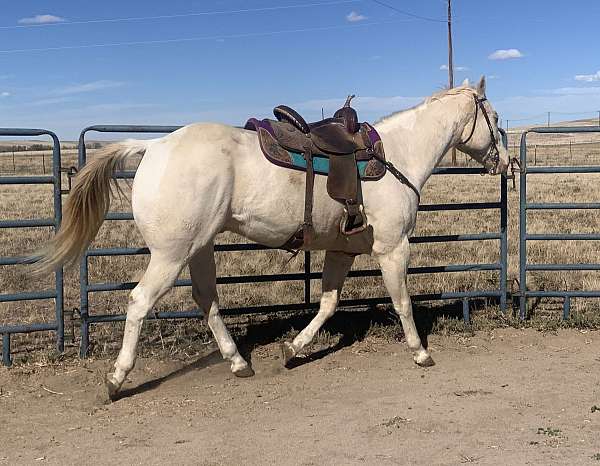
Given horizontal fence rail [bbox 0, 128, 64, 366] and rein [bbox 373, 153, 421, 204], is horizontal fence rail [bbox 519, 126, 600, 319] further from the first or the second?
horizontal fence rail [bbox 0, 128, 64, 366]

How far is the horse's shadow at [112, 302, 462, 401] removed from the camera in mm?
5512

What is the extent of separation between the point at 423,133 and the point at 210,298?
220cm

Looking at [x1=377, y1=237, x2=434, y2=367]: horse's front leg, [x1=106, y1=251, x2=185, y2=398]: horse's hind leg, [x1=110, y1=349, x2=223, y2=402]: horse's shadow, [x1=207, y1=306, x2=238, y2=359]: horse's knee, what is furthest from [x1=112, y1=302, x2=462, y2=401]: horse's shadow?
[x1=106, y1=251, x2=185, y2=398]: horse's hind leg

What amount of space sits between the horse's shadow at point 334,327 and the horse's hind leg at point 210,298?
0.32 metres

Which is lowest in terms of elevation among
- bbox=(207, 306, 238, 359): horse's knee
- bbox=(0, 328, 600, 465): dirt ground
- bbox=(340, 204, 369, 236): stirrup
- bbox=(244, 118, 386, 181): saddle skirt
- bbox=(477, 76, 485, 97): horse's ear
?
A: bbox=(0, 328, 600, 465): dirt ground

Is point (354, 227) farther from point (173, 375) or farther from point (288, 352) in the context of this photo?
point (173, 375)

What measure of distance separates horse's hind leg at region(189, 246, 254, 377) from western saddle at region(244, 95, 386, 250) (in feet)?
2.19

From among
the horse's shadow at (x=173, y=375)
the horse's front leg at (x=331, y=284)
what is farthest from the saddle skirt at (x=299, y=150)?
the horse's shadow at (x=173, y=375)

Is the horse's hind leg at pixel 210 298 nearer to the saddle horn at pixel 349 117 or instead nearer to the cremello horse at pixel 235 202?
the cremello horse at pixel 235 202

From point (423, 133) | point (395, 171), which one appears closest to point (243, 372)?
point (395, 171)

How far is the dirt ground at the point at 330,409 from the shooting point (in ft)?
11.9

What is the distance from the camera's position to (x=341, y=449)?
12.0ft

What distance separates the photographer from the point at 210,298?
5223 mm

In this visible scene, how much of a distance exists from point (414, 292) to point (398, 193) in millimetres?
2592
